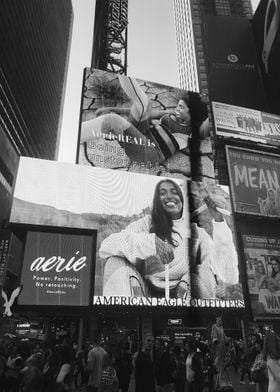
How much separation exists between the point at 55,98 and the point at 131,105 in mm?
81134

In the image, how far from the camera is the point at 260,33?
47062 millimetres

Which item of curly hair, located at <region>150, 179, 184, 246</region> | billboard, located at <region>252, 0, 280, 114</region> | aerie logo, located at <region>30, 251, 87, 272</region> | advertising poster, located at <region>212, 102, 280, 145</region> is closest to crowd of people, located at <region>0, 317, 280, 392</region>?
aerie logo, located at <region>30, 251, 87, 272</region>

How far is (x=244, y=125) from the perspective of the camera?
36.0 meters

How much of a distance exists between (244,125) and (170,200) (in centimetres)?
1478

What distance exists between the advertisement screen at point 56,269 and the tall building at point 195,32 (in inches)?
2076

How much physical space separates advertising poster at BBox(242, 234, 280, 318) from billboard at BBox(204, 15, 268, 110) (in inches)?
870

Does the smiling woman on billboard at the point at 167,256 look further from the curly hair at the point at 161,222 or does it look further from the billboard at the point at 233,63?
the billboard at the point at 233,63

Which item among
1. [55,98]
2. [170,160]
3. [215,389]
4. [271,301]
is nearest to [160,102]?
[170,160]

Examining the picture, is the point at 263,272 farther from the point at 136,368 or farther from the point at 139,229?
the point at 136,368

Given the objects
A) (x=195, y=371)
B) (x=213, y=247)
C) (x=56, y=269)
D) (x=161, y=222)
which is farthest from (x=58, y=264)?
(x=195, y=371)

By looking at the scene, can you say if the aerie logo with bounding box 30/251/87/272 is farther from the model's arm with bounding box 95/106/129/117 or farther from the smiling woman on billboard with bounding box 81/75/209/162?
the model's arm with bounding box 95/106/129/117

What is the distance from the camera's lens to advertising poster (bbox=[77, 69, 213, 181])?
27672mm

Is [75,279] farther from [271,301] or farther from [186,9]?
[186,9]

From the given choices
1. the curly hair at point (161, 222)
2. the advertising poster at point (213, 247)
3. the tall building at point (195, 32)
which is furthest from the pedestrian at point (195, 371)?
the tall building at point (195, 32)
